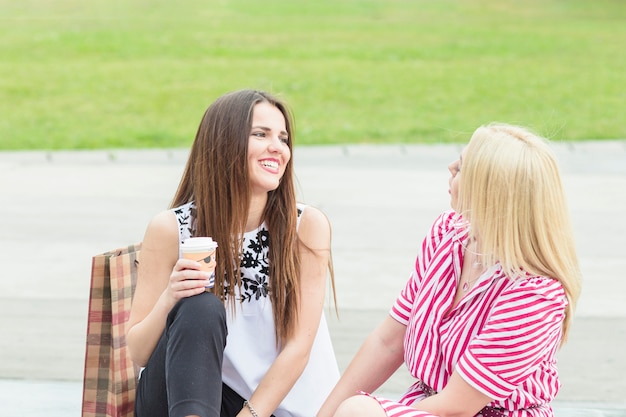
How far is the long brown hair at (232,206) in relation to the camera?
283 centimetres

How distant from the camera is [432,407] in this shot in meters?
2.41

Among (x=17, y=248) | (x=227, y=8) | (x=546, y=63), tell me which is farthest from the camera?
(x=227, y=8)

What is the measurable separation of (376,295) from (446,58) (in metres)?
12.9

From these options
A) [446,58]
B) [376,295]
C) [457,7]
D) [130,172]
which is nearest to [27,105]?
[130,172]

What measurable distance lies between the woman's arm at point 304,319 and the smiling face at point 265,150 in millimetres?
154

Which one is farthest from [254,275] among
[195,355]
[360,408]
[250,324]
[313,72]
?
[313,72]

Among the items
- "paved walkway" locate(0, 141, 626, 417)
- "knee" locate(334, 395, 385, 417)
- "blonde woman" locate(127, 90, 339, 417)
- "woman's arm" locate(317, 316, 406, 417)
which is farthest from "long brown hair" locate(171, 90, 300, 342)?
"paved walkway" locate(0, 141, 626, 417)

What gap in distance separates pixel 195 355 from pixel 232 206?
48cm

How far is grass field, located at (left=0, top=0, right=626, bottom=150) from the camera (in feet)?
40.0

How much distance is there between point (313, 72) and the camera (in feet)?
53.1

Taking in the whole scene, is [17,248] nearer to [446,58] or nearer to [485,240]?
[485,240]

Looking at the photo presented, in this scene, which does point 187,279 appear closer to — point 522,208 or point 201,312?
point 201,312

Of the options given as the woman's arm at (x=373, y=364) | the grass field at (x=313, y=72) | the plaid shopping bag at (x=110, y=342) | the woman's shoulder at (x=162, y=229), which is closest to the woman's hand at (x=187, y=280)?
the woman's shoulder at (x=162, y=229)

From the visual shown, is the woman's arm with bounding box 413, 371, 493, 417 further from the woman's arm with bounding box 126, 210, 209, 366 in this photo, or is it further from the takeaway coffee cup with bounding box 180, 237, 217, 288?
the woman's arm with bounding box 126, 210, 209, 366
